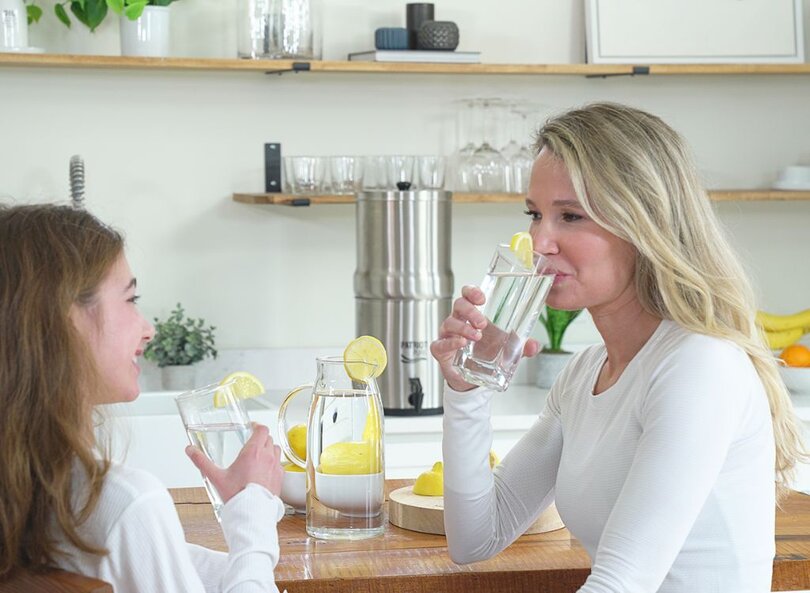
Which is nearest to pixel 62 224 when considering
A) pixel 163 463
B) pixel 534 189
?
pixel 534 189

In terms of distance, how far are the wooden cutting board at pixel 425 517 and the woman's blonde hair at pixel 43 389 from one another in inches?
23.1

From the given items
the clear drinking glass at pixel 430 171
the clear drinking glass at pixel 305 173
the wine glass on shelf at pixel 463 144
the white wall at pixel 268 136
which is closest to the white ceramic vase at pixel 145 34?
the white wall at pixel 268 136

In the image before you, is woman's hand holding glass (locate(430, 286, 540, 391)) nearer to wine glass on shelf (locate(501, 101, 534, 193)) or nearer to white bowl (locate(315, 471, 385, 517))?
white bowl (locate(315, 471, 385, 517))

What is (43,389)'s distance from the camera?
1.24 metres

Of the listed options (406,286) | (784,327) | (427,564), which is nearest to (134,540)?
(427,564)

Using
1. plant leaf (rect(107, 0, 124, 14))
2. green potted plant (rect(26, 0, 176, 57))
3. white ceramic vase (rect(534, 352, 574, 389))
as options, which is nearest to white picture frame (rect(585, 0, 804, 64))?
white ceramic vase (rect(534, 352, 574, 389))

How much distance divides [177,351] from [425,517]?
1711mm

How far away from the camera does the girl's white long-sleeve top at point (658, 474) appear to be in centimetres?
139

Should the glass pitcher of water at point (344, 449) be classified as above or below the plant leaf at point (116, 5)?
below

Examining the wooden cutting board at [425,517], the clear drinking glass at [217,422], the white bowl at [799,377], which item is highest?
the clear drinking glass at [217,422]

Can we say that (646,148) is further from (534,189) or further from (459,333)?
(459,333)

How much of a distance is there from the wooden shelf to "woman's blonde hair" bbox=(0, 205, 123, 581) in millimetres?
1985

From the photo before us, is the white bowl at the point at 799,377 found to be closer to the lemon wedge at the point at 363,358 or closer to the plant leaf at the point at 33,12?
the lemon wedge at the point at 363,358

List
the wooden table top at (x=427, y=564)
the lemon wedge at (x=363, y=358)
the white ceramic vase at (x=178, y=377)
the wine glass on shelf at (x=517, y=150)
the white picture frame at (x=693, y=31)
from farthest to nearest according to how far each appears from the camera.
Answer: the white picture frame at (x=693, y=31) → the wine glass on shelf at (x=517, y=150) → the white ceramic vase at (x=178, y=377) → the lemon wedge at (x=363, y=358) → the wooden table top at (x=427, y=564)
